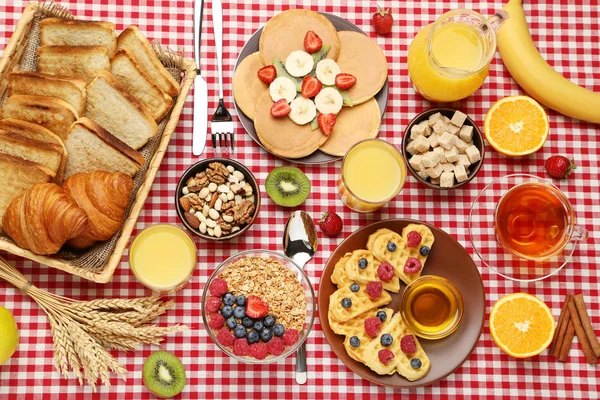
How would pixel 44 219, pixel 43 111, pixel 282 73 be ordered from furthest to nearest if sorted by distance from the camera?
1. pixel 282 73
2. pixel 43 111
3. pixel 44 219

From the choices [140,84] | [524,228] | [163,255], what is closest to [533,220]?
[524,228]

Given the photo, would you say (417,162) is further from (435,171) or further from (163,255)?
(163,255)

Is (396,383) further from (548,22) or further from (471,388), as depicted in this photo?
(548,22)

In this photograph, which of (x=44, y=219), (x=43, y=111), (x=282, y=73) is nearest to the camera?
(x=44, y=219)

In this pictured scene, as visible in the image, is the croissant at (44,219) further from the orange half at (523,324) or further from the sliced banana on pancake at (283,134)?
the orange half at (523,324)

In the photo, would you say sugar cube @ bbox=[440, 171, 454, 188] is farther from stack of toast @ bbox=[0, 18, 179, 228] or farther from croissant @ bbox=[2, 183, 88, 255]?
croissant @ bbox=[2, 183, 88, 255]

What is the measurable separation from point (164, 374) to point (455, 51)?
141 centimetres

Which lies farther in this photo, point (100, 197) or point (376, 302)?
point (376, 302)

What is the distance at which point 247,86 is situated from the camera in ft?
7.04

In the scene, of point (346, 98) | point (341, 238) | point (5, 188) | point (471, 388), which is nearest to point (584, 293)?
point (471, 388)

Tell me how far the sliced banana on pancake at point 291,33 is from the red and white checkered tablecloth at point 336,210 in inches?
3.5

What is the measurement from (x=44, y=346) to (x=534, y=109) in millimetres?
1808

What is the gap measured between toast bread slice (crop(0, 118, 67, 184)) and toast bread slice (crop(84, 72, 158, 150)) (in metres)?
0.15

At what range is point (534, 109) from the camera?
216 cm
